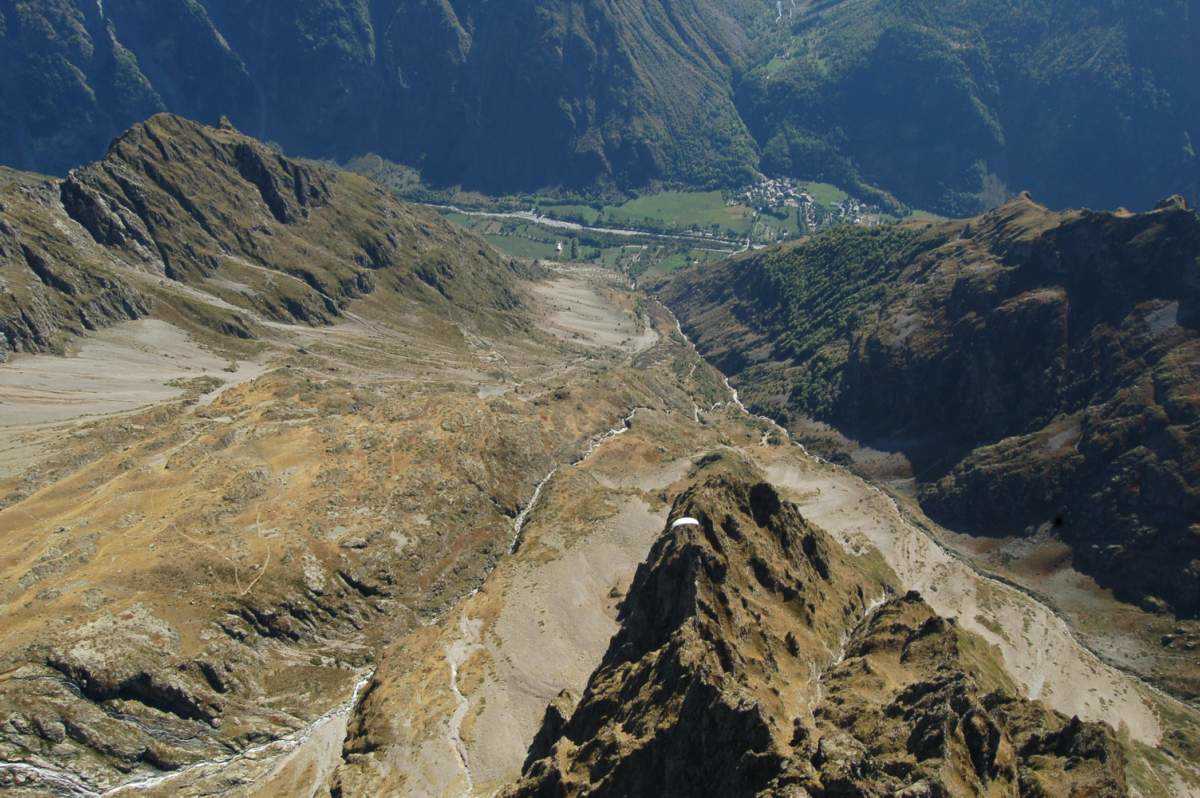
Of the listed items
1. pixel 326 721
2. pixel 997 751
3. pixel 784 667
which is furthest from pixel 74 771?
pixel 997 751

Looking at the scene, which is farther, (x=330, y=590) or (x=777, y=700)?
(x=330, y=590)

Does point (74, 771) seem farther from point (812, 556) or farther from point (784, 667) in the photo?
point (812, 556)

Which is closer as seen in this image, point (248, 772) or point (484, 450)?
point (248, 772)

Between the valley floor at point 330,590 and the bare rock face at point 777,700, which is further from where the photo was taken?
the valley floor at point 330,590

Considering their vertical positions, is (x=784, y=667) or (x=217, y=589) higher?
(x=217, y=589)
